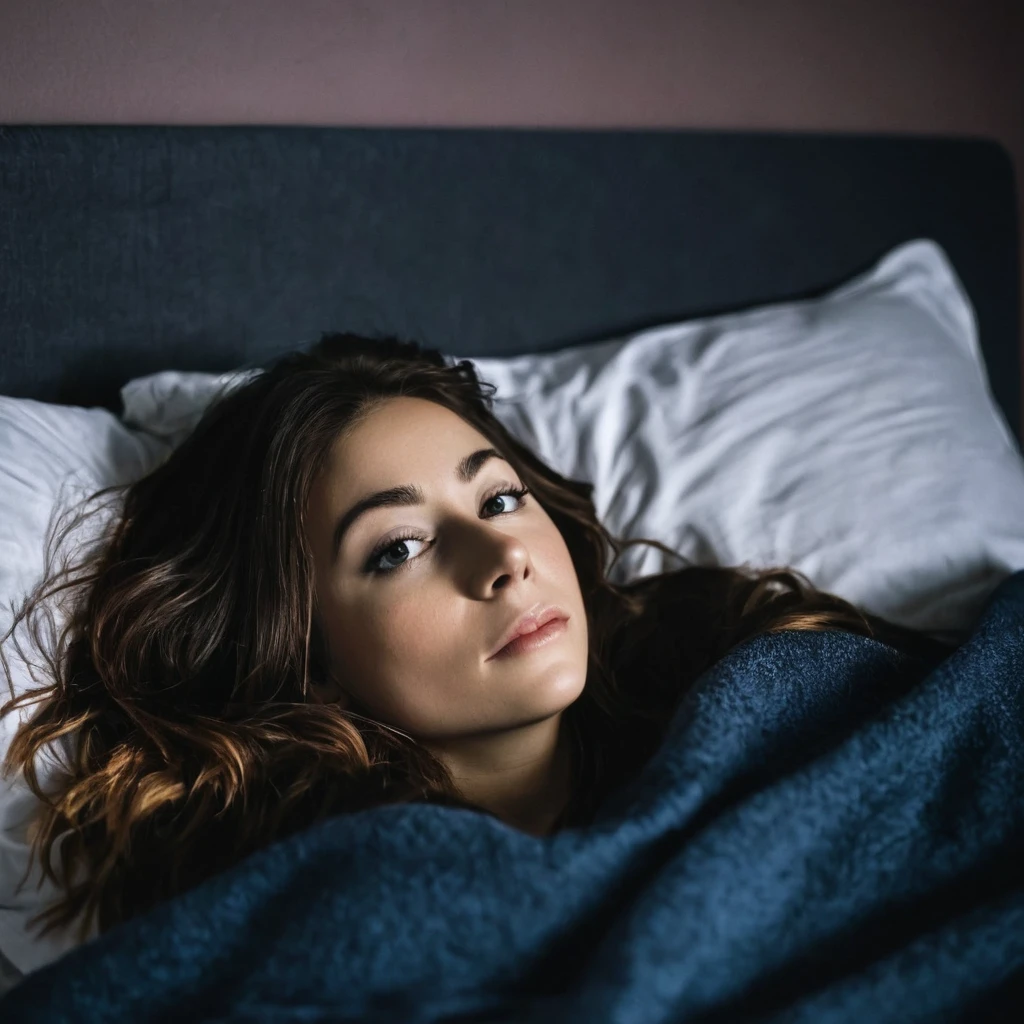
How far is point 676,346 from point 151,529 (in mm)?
759

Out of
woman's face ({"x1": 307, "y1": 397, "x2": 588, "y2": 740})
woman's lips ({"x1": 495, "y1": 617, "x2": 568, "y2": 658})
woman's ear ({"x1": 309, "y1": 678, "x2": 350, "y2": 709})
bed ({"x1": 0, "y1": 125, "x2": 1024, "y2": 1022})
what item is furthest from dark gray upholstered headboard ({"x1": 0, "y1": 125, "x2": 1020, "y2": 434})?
woman's lips ({"x1": 495, "y1": 617, "x2": 568, "y2": 658})

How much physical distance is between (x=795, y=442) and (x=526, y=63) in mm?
678

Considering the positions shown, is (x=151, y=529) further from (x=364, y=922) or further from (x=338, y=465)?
(x=364, y=922)

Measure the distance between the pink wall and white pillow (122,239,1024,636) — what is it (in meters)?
0.36

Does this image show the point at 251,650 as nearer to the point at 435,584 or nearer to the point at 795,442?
the point at 435,584

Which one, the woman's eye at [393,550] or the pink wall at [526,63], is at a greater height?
the pink wall at [526,63]

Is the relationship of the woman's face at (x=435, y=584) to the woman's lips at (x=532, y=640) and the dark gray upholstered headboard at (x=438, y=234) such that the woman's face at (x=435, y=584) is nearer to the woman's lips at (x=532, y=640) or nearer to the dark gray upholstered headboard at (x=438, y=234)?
the woman's lips at (x=532, y=640)

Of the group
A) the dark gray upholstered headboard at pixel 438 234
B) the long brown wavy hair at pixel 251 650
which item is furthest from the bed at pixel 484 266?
the long brown wavy hair at pixel 251 650

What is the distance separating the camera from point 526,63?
1.54m

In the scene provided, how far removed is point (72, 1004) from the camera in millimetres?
715

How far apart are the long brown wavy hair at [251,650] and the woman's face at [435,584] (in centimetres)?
3

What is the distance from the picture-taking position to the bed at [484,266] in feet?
2.46

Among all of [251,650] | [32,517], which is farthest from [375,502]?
[32,517]

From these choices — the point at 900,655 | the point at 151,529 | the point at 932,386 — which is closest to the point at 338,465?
the point at 151,529
